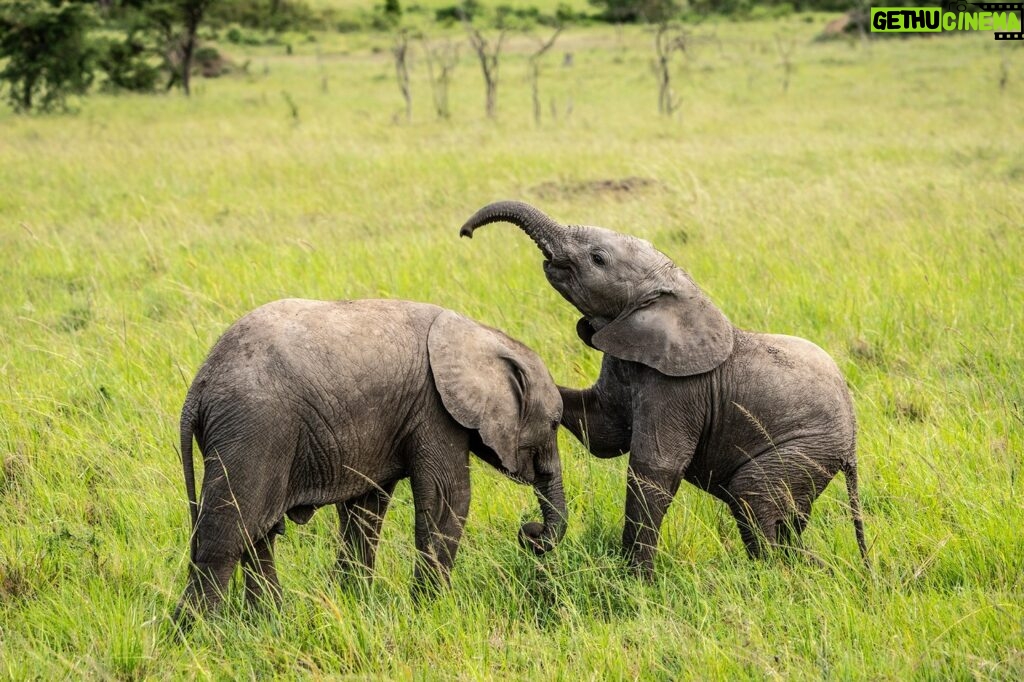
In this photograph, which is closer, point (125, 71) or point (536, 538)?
point (536, 538)

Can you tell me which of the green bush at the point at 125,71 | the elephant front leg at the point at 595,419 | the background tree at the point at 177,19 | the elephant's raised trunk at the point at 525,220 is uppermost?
the background tree at the point at 177,19

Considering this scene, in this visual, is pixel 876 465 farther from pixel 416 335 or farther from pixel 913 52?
pixel 913 52

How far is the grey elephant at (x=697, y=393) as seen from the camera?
4207 millimetres

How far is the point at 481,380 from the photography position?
395 centimetres

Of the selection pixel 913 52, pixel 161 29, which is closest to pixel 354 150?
pixel 161 29

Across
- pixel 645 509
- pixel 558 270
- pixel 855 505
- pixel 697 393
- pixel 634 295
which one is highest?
pixel 558 270

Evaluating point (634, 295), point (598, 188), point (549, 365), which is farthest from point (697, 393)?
point (598, 188)

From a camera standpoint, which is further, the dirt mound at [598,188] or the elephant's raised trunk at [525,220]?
the dirt mound at [598,188]

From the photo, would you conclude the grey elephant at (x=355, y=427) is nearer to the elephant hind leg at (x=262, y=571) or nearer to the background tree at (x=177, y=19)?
the elephant hind leg at (x=262, y=571)

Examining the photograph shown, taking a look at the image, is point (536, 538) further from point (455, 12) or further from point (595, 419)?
point (455, 12)

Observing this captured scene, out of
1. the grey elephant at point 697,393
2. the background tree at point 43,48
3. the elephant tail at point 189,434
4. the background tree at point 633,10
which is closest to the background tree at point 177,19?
the background tree at point 43,48

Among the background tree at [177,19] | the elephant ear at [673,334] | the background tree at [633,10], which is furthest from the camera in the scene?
the background tree at [633,10]

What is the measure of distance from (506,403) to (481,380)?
0.14 metres

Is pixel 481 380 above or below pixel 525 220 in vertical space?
below
